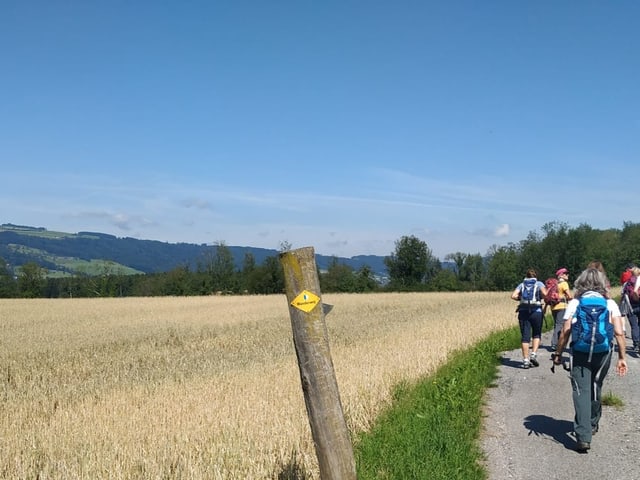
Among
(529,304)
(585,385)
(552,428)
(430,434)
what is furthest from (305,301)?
(529,304)

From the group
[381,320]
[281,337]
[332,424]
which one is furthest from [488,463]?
[381,320]

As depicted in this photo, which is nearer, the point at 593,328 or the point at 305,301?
the point at 305,301

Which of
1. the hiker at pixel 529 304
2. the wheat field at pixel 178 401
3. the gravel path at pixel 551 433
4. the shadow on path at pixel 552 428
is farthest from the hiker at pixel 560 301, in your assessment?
the shadow on path at pixel 552 428

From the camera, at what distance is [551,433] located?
7418 mm

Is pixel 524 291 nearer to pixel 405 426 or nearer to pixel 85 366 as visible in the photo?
pixel 405 426

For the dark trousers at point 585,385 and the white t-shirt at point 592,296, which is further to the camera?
the white t-shirt at point 592,296

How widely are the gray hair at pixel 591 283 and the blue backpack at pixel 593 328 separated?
0.12m

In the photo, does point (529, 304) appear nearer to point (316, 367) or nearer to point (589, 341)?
point (589, 341)

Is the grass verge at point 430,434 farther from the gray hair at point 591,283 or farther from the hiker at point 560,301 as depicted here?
the hiker at point 560,301

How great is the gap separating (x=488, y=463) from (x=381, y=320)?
23.1 meters

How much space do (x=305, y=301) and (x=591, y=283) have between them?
14.2 ft

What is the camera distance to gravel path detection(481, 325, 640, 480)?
6.07m

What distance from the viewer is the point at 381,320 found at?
29.3m

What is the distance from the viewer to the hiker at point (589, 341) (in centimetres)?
679
